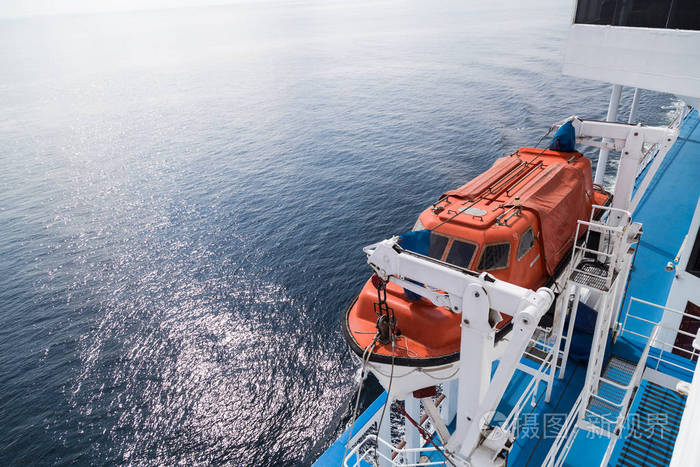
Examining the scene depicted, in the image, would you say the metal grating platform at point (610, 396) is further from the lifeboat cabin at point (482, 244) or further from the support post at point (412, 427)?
the support post at point (412, 427)

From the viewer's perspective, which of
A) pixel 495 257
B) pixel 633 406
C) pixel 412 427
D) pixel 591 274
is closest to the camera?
pixel 495 257

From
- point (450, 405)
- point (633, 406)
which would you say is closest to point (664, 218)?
point (633, 406)

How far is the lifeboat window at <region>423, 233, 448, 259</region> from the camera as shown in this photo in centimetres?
944

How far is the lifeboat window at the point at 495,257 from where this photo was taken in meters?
9.05

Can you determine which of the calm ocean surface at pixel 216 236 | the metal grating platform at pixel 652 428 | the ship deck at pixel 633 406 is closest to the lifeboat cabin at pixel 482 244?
the ship deck at pixel 633 406

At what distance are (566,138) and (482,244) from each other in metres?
6.38

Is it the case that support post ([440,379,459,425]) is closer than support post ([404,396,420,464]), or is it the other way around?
support post ([404,396,420,464])

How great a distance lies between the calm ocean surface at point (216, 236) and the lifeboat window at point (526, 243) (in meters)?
14.3

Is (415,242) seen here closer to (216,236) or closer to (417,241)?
(417,241)

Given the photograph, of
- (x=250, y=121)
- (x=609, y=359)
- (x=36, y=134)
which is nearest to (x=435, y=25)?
(x=250, y=121)

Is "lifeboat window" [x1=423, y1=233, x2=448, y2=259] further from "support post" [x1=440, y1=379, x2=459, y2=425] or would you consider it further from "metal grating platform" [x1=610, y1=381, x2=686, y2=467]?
"metal grating platform" [x1=610, y1=381, x2=686, y2=467]

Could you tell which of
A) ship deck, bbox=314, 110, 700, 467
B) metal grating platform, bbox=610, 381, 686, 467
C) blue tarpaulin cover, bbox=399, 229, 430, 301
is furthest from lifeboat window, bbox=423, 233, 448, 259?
metal grating platform, bbox=610, 381, 686, 467

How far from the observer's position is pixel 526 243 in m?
9.57

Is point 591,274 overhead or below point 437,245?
below
